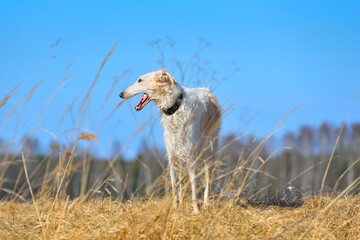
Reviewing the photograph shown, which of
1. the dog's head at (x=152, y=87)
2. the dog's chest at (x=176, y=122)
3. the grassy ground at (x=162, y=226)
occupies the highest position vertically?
the dog's head at (x=152, y=87)

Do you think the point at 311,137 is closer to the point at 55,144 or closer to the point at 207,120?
the point at 207,120

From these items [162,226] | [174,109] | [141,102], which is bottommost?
[162,226]

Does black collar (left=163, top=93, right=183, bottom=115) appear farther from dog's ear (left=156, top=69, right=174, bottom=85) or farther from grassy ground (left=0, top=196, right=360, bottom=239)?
grassy ground (left=0, top=196, right=360, bottom=239)

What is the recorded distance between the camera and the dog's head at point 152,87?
559cm

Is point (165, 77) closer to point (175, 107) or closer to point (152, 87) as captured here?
point (152, 87)

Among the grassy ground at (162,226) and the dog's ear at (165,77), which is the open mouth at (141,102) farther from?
the grassy ground at (162,226)

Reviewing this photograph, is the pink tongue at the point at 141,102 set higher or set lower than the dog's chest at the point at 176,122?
higher

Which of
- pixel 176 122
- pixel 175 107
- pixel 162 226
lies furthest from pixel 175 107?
pixel 162 226

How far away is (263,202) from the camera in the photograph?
621 centimetres

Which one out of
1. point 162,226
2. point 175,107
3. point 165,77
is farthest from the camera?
point 175,107

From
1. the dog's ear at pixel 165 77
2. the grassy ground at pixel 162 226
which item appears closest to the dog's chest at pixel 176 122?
the dog's ear at pixel 165 77

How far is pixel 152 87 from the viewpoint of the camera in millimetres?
5629

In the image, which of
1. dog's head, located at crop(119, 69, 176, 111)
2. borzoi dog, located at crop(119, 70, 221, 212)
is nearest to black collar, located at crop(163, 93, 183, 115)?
borzoi dog, located at crop(119, 70, 221, 212)

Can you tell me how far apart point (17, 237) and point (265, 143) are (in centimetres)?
213
